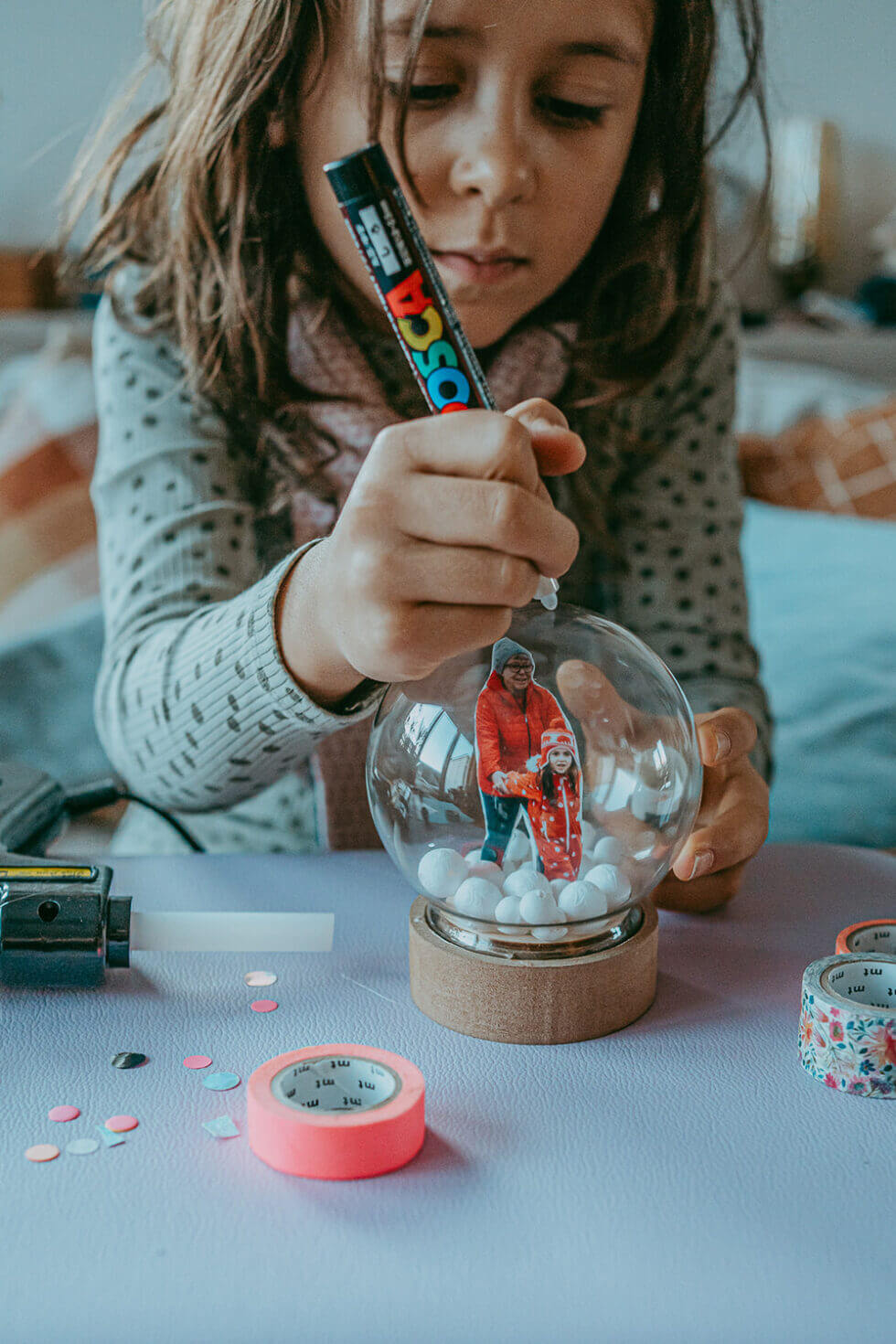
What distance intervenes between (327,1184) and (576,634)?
0.22 metres

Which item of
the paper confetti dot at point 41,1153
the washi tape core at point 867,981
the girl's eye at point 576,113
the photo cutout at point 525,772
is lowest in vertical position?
the paper confetti dot at point 41,1153

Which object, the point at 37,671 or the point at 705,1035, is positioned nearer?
the point at 705,1035

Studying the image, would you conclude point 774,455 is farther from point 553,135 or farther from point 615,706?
point 615,706

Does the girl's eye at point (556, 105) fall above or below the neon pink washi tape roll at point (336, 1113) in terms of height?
above

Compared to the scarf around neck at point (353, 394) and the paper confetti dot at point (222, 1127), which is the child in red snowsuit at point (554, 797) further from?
the scarf around neck at point (353, 394)

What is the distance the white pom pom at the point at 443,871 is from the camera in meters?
0.46

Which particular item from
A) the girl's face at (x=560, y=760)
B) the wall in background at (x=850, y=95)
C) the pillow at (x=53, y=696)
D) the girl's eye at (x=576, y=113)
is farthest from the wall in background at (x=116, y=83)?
the girl's face at (x=560, y=760)

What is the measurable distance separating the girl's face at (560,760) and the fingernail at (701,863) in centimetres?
11

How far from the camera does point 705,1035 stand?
0.45 m

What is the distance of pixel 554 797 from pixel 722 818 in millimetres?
132

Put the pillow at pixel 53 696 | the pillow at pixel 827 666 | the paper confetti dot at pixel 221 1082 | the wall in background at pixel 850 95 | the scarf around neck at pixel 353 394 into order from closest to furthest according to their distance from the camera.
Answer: the paper confetti dot at pixel 221 1082
the scarf around neck at pixel 353 394
the pillow at pixel 827 666
the pillow at pixel 53 696
the wall in background at pixel 850 95

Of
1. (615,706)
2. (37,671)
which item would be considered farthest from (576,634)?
(37,671)

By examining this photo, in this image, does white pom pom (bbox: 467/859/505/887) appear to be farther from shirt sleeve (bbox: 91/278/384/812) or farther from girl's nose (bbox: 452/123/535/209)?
girl's nose (bbox: 452/123/535/209)

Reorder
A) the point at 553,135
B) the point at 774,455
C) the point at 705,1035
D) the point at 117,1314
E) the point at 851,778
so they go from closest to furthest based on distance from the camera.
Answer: the point at 117,1314, the point at 705,1035, the point at 553,135, the point at 851,778, the point at 774,455
